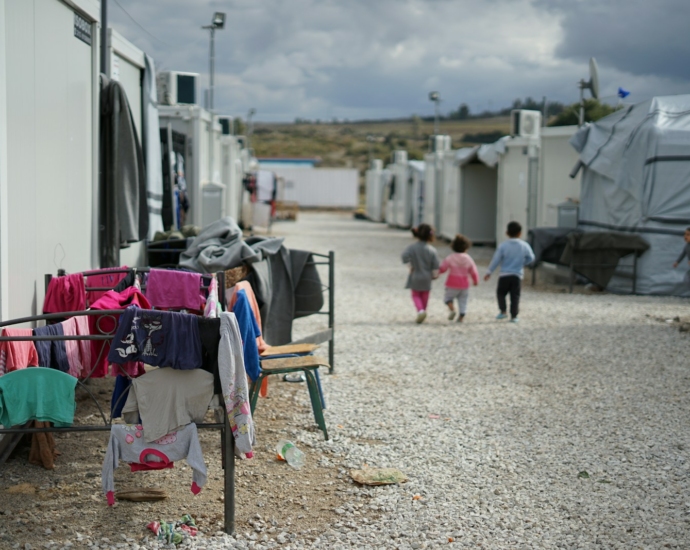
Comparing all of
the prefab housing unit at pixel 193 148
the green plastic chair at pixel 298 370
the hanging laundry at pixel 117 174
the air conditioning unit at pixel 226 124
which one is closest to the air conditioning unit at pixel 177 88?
the prefab housing unit at pixel 193 148

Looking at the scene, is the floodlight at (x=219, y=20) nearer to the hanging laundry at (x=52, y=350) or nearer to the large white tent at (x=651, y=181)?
the large white tent at (x=651, y=181)

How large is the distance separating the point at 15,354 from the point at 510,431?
3.10 meters

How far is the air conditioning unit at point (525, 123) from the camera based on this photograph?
1673 centimetres

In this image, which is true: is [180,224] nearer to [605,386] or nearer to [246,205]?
[605,386]

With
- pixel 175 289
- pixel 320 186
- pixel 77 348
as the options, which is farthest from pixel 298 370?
pixel 320 186

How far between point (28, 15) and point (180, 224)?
7.37m

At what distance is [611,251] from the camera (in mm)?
12000

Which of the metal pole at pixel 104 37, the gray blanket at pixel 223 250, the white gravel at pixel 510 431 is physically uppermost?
the metal pole at pixel 104 37

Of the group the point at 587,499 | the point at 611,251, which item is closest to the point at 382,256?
the point at 611,251

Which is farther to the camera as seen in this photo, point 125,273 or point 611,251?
point 611,251

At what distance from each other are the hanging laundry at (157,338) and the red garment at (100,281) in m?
1.47

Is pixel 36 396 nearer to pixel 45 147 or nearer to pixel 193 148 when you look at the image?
pixel 45 147

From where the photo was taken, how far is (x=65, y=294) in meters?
4.86

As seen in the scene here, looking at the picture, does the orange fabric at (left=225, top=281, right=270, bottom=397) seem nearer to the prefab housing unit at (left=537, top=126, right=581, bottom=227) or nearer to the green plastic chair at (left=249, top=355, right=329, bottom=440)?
the green plastic chair at (left=249, top=355, right=329, bottom=440)
